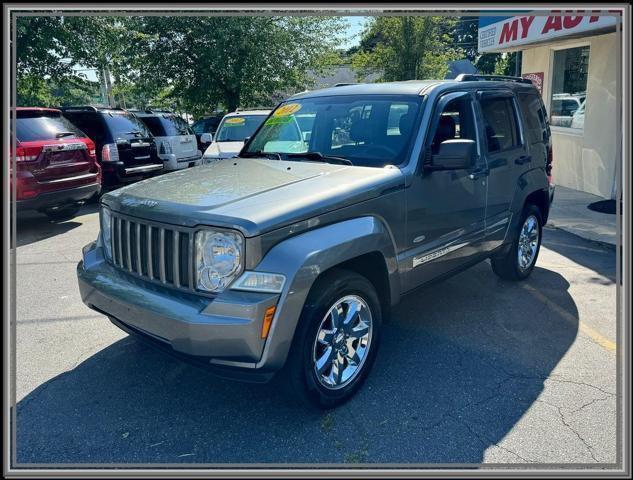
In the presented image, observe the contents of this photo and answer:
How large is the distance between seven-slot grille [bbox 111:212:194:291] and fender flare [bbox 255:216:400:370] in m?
0.48

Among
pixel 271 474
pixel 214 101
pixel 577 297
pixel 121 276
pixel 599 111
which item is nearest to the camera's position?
pixel 271 474

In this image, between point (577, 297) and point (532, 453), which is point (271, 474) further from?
point (577, 297)

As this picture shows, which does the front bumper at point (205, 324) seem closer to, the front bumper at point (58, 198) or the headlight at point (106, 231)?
the headlight at point (106, 231)

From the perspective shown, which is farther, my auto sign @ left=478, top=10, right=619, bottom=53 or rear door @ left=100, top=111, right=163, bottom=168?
rear door @ left=100, top=111, right=163, bottom=168

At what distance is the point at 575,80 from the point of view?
10.5 meters

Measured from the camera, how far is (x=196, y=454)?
113 inches

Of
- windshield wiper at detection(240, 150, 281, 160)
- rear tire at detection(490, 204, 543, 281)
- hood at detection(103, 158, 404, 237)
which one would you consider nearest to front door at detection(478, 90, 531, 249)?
rear tire at detection(490, 204, 543, 281)

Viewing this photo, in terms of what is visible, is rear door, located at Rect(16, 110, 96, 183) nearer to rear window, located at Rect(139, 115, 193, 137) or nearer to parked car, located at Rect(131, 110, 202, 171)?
parked car, located at Rect(131, 110, 202, 171)

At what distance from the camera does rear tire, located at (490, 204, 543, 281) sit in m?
5.24

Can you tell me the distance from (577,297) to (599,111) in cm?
601

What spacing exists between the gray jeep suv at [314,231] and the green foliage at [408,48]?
17060 mm

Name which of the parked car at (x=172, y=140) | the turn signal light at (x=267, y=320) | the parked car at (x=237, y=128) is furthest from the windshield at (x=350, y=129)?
the parked car at (x=172, y=140)

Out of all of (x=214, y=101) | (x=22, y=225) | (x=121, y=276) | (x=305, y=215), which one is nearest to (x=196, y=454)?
(x=121, y=276)

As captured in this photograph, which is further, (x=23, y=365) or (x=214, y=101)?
(x=214, y=101)
